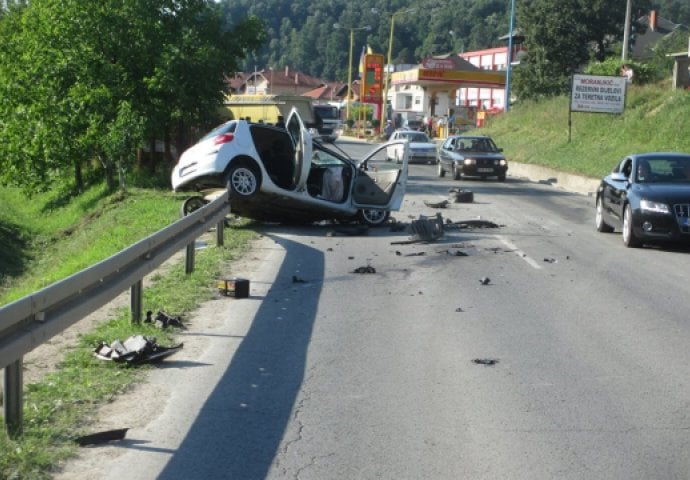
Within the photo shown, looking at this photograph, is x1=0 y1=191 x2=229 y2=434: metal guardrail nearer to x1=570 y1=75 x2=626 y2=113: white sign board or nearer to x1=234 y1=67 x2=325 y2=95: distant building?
x1=570 y1=75 x2=626 y2=113: white sign board

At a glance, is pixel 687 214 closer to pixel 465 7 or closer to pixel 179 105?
pixel 179 105

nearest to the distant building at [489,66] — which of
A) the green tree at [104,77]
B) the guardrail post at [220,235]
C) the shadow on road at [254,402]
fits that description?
the green tree at [104,77]

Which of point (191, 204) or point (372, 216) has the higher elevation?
point (191, 204)

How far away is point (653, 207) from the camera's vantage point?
14.5 meters

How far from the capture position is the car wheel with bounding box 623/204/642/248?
14992 mm

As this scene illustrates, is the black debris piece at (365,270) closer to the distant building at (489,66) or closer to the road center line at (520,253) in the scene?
the road center line at (520,253)

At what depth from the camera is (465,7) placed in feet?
565

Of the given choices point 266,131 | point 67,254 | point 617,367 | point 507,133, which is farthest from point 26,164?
point 507,133

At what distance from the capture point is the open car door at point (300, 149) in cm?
1603

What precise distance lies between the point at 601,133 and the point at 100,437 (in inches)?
1525

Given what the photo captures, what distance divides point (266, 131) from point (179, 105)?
934 cm

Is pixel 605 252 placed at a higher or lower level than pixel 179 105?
lower

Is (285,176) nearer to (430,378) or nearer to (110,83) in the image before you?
(430,378)

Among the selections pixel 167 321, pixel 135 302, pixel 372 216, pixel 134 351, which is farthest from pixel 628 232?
pixel 134 351
